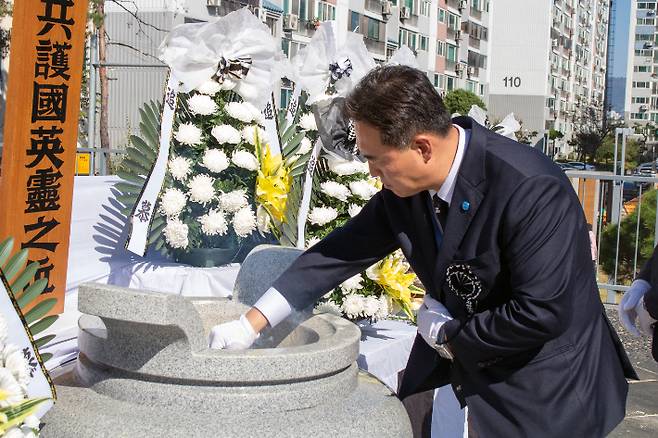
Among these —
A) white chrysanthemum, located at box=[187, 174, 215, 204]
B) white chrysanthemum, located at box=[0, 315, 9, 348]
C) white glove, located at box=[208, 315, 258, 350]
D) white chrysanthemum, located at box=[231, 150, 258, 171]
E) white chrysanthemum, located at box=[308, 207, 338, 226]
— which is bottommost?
white glove, located at box=[208, 315, 258, 350]

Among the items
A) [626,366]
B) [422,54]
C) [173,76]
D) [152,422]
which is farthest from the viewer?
[422,54]

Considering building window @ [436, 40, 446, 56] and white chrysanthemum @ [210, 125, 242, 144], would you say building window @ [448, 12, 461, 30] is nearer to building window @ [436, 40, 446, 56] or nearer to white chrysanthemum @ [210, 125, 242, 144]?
building window @ [436, 40, 446, 56]

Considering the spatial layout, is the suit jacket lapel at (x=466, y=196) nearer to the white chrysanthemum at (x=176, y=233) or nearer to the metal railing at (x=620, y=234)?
the white chrysanthemum at (x=176, y=233)

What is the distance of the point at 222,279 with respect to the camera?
10.7ft

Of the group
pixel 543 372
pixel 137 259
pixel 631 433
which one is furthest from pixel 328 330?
pixel 631 433

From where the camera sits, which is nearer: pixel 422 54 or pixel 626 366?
pixel 626 366

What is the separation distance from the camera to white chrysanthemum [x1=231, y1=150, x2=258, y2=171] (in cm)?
317

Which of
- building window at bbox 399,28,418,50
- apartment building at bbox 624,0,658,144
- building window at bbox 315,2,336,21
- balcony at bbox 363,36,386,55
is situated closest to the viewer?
building window at bbox 315,2,336,21

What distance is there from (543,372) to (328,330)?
51cm

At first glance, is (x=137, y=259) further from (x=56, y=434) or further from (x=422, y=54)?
(x=422, y=54)

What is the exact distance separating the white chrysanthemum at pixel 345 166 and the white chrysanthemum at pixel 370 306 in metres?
0.47

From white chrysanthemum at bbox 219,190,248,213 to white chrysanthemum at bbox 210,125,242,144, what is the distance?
192 millimetres

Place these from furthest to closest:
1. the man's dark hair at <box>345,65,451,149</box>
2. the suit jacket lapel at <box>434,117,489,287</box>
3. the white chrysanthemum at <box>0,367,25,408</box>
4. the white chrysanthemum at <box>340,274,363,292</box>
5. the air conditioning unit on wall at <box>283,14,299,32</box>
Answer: the air conditioning unit on wall at <box>283,14,299,32</box> < the white chrysanthemum at <box>340,274,363,292</box> < the suit jacket lapel at <box>434,117,489,287</box> < the man's dark hair at <box>345,65,451,149</box> < the white chrysanthemum at <box>0,367,25,408</box>

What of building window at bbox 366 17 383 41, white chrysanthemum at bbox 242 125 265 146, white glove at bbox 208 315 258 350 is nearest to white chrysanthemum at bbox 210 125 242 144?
white chrysanthemum at bbox 242 125 265 146
